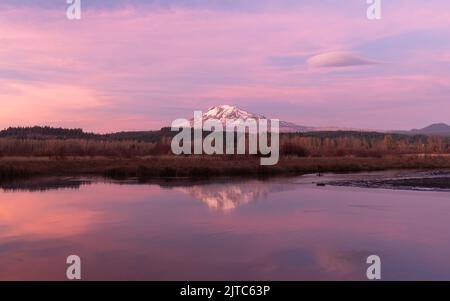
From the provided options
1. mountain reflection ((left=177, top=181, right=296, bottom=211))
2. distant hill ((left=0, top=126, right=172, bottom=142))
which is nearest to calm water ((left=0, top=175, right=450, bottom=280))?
mountain reflection ((left=177, top=181, right=296, bottom=211))

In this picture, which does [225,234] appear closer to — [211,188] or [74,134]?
[211,188]

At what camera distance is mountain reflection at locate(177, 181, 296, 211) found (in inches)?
660

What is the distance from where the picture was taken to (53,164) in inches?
1379

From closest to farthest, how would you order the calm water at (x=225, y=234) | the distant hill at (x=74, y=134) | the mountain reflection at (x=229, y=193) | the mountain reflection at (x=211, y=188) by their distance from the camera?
the calm water at (x=225, y=234) < the mountain reflection at (x=229, y=193) < the mountain reflection at (x=211, y=188) < the distant hill at (x=74, y=134)

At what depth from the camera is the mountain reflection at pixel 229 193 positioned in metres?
16.8

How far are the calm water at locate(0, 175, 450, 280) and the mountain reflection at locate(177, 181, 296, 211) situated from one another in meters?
0.07

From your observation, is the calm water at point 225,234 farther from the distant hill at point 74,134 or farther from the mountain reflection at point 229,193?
the distant hill at point 74,134

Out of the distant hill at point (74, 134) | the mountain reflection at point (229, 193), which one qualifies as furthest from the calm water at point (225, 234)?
the distant hill at point (74, 134)

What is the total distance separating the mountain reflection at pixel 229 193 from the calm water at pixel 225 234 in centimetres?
7

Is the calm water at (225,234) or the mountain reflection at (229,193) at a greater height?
the mountain reflection at (229,193)

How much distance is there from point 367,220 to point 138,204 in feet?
24.5

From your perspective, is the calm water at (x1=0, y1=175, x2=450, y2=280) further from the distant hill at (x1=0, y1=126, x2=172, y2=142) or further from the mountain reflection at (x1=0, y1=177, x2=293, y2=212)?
the distant hill at (x1=0, y1=126, x2=172, y2=142)

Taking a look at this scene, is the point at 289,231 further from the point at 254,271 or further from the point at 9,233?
the point at 9,233
